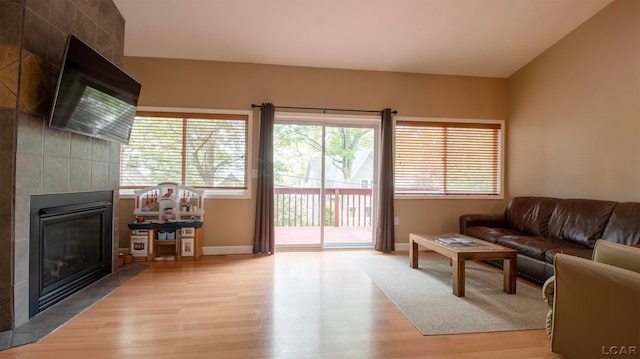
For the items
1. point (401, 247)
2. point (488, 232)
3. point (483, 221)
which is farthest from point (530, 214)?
point (401, 247)

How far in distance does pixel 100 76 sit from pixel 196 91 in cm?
153

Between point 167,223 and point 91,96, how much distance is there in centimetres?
171

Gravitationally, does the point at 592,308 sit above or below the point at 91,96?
below

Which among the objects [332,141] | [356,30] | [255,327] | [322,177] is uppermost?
[356,30]

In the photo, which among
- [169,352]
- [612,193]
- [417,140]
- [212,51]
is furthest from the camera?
[417,140]

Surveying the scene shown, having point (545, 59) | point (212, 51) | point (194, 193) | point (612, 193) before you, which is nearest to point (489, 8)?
point (545, 59)

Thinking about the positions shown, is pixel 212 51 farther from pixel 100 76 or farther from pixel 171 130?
pixel 100 76

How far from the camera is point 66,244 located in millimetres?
2561

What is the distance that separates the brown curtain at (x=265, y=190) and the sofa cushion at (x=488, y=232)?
2.73m

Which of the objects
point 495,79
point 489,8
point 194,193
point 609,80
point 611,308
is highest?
point 489,8

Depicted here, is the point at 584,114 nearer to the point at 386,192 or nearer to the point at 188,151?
the point at 386,192

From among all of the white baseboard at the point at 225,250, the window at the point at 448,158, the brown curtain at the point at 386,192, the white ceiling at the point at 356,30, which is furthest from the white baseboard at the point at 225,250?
the white ceiling at the point at 356,30

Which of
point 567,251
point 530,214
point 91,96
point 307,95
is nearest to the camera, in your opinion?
point 91,96

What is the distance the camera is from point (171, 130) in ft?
12.8
